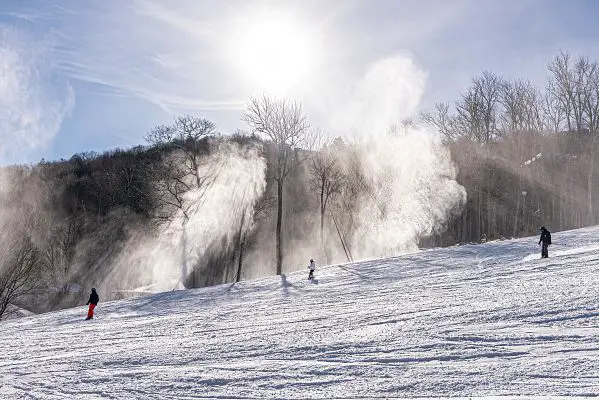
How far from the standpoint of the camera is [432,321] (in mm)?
11320

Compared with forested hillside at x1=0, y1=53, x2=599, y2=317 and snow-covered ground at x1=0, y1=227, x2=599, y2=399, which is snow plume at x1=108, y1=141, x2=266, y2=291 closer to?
forested hillside at x1=0, y1=53, x2=599, y2=317

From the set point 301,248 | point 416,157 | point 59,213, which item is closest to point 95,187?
point 59,213

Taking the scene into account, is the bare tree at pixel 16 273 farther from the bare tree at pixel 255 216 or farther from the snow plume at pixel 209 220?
the bare tree at pixel 255 216

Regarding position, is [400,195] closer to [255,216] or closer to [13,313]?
[255,216]

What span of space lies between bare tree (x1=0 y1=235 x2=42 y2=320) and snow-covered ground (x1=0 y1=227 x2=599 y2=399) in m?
11.4

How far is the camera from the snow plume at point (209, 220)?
36.5 metres

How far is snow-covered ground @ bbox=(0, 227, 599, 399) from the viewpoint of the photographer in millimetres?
7742

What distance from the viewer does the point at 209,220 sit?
37.2m

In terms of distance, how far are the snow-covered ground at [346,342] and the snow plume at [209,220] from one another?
16.8m

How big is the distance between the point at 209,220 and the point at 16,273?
12.6 metres

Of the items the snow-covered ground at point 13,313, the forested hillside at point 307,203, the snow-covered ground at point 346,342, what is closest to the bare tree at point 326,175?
the forested hillside at point 307,203

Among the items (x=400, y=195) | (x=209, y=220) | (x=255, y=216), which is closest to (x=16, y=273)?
(x=209, y=220)

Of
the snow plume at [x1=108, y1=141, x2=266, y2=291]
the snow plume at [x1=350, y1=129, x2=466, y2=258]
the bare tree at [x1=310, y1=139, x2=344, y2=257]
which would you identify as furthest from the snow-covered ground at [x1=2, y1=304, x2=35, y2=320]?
the snow plume at [x1=350, y1=129, x2=466, y2=258]

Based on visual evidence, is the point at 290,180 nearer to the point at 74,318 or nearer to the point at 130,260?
the point at 130,260
